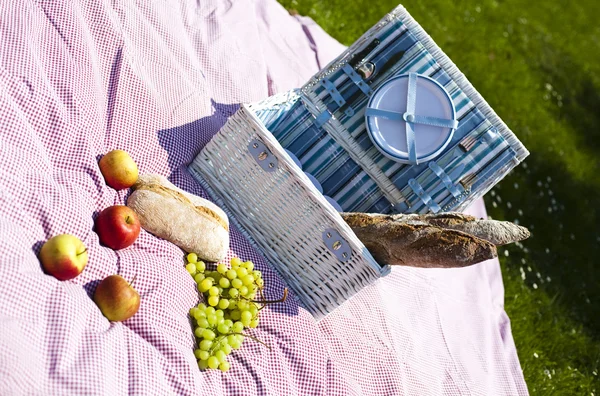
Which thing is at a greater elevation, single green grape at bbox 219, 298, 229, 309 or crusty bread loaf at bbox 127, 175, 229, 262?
crusty bread loaf at bbox 127, 175, 229, 262

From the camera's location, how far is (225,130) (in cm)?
219

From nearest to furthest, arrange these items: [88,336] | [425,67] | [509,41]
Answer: [88,336] < [425,67] < [509,41]

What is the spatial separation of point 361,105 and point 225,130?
0.62m

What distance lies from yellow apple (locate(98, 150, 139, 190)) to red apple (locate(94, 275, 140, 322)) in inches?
15.3

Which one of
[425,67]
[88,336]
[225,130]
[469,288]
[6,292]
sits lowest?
[469,288]

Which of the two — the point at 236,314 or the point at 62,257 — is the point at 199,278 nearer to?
the point at 236,314

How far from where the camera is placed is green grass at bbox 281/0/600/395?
11.3 ft

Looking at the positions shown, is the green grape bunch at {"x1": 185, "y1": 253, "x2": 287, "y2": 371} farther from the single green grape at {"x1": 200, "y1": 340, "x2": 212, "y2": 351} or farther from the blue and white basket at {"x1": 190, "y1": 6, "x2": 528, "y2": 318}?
the blue and white basket at {"x1": 190, "y1": 6, "x2": 528, "y2": 318}

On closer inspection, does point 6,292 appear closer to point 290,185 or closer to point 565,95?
point 290,185

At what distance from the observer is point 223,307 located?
193 cm

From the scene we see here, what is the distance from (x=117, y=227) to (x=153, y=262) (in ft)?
0.51

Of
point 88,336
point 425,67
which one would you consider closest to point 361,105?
point 425,67

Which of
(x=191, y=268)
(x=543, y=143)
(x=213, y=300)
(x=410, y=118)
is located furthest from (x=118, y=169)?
(x=543, y=143)

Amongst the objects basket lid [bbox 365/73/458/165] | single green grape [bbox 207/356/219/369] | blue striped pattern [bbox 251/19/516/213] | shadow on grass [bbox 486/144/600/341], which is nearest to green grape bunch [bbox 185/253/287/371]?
single green grape [bbox 207/356/219/369]
